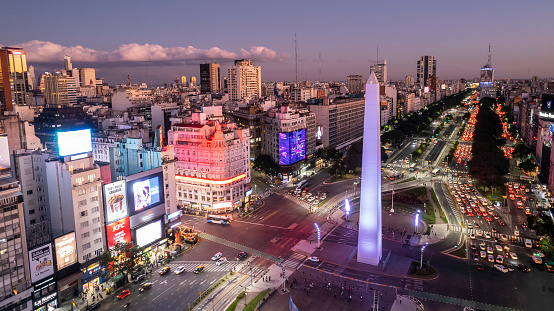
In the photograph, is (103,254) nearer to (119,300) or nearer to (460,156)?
(119,300)

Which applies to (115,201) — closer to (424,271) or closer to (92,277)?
(92,277)

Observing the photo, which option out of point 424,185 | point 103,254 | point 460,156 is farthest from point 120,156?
point 460,156

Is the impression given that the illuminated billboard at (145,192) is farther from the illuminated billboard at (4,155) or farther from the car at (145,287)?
the illuminated billboard at (4,155)

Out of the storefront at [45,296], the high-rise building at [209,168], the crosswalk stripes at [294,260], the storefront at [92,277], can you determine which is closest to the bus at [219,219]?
the high-rise building at [209,168]

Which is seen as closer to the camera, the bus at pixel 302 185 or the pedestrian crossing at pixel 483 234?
the pedestrian crossing at pixel 483 234

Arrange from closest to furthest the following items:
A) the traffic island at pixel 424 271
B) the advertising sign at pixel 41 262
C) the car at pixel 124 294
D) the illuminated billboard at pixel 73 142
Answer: the advertising sign at pixel 41 262 < the car at pixel 124 294 < the illuminated billboard at pixel 73 142 < the traffic island at pixel 424 271

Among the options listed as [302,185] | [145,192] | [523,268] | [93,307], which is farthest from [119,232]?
[523,268]
